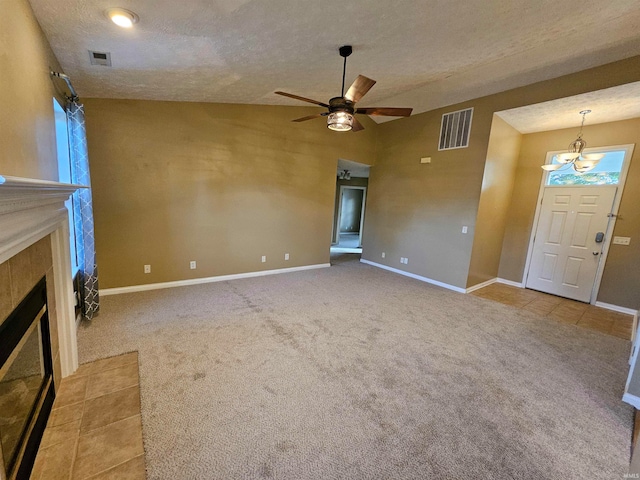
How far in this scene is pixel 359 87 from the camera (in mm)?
2311

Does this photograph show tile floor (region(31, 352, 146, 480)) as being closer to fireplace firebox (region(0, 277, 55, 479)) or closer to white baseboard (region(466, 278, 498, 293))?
fireplace firebox (region(0, 277, 55, 479))

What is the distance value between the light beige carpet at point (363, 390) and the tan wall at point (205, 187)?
0.78 meters

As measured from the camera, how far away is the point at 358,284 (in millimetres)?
4426

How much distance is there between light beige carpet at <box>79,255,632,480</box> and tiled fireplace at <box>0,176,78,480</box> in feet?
1.60

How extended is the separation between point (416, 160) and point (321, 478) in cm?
491

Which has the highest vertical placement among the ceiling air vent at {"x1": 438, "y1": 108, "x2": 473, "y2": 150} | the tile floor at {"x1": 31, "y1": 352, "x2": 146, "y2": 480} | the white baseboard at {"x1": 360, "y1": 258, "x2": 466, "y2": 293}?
the ceiling air vent at {"x1": 438, "y1": 108, "x2": 473, "y2": 150}

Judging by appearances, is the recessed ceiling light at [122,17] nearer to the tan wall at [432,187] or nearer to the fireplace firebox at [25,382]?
the fireplace firebox at [25,382]

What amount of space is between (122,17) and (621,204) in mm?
6164

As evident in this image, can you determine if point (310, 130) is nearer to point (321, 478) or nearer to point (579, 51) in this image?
point (579, 51)

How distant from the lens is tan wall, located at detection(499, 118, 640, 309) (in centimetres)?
367

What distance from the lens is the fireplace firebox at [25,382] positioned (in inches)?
42.3

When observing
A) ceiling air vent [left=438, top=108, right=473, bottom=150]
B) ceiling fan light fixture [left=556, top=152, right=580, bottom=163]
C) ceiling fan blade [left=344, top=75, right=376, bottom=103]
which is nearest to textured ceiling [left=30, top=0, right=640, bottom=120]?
ceiling fan blade [left=344, top=75, right=376, bottom=103]

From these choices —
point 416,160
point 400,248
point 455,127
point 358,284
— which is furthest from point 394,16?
point 400,248

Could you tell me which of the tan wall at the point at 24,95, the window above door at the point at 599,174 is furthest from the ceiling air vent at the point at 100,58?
the window above door at the point at 599,174
